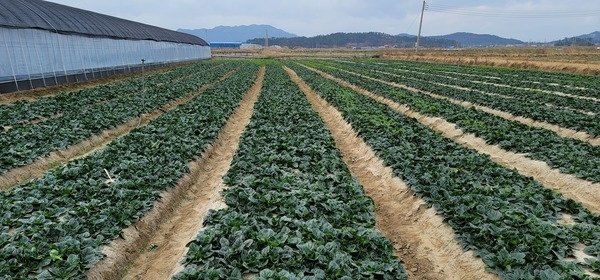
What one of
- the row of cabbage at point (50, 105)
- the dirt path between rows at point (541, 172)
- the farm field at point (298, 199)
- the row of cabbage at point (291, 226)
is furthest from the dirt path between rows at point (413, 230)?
the row of cabbage at point (50, 105)

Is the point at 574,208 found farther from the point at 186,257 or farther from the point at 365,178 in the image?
the point at 186,257

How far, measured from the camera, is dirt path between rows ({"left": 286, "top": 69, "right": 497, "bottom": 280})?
633cm

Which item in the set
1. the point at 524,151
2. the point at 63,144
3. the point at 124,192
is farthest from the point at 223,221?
the point at 524,151

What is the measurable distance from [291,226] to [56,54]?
89.5 ft

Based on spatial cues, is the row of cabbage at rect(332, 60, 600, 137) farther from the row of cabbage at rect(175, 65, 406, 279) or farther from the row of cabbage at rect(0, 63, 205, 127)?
the row of cabbage at rect(0, 63, 205, 127)

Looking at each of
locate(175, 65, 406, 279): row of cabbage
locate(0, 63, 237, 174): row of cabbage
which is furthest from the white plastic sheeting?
locate(175, 65, 406, 279): row of cabbage

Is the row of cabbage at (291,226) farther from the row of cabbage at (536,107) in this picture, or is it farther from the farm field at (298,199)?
the row of cabbage at (536,107)

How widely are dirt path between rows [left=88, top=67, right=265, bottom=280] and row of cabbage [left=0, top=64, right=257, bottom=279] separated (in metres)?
0.24

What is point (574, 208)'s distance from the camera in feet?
24.7

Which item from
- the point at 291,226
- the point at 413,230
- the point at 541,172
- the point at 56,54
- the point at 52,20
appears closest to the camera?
the point at 291,226

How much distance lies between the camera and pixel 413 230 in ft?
25.4

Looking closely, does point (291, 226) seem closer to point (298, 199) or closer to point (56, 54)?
point (298, 199)

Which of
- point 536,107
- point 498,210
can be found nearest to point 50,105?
point 498,210

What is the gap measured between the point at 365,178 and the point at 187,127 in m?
7.13
